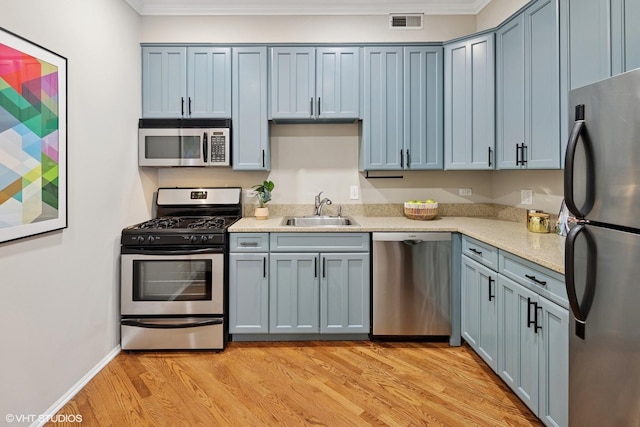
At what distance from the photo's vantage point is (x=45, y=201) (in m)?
1.84

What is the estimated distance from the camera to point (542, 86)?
218 centimetres

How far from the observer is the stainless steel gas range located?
258 cm

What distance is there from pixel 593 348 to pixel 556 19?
1.87 meters

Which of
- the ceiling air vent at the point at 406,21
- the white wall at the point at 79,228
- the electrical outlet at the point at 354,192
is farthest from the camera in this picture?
the electrical outlet at the point at 354,192

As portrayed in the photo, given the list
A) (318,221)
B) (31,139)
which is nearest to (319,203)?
(318,221)

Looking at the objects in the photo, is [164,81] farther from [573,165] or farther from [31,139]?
[573,165]

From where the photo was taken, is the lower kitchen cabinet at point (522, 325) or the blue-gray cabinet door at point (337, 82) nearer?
the lower kitchen cabinet at point (522, 325)

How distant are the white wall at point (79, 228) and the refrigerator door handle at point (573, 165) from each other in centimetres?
254

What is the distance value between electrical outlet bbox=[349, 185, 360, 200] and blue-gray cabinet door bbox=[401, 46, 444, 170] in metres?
0.53

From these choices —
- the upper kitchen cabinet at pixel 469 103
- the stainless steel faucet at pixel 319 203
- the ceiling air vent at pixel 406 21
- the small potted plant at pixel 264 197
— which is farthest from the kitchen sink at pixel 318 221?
the ceiling air vent at pixel 406 21

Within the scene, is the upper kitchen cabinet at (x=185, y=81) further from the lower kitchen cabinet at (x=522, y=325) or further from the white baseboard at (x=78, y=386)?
the lower kitchen cabinet at (x=522, y=325)

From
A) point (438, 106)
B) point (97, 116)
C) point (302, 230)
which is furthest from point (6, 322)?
point (438, 106)

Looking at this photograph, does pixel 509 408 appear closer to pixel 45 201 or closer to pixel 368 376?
pixel 368 376

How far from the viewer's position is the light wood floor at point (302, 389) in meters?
1.90
